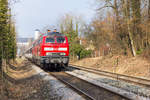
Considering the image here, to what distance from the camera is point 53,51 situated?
48.0ft

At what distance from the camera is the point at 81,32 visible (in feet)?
142

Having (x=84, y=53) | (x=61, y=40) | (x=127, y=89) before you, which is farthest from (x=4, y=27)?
(x=84, y=53)

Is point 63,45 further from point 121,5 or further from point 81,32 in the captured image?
point 81,32

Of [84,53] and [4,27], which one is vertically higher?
[4,27]

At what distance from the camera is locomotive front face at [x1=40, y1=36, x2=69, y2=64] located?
1441 centimetres

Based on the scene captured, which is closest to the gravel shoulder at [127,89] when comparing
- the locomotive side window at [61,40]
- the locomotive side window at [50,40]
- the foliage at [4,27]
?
the foliage at [4,27]

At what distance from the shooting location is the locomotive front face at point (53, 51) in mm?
14406

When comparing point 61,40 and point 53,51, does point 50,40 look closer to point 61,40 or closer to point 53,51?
point 61,40

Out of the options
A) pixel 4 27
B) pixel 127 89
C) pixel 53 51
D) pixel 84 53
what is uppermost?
pixel 4 27

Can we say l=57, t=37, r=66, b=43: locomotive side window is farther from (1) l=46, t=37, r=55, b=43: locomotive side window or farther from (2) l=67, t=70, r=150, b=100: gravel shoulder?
(2) l=67, t=70, r=150, b=100: gravel shoulder

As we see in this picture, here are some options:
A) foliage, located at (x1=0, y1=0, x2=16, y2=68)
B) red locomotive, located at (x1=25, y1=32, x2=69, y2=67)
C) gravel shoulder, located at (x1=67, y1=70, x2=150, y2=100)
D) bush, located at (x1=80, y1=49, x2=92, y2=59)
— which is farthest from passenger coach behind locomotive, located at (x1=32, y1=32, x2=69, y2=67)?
bush, located at (x1=80, y1=49, x2=92, y2=59)

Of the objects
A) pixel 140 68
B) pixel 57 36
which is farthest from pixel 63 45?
pixel 140 68

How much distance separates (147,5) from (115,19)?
11.9ft

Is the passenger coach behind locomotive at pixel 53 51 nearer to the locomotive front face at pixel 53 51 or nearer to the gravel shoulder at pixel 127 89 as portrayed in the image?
the locomotive front face at pixel 53 51
